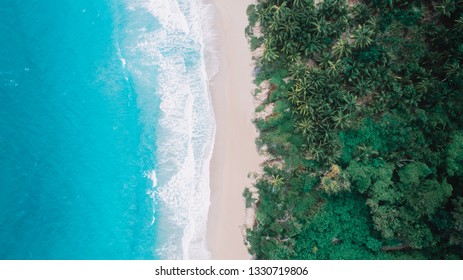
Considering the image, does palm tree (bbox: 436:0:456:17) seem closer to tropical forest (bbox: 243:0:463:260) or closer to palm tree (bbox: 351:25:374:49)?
tropical forest (bbox: 243:0:463:260)

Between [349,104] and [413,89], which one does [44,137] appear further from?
[413,89]

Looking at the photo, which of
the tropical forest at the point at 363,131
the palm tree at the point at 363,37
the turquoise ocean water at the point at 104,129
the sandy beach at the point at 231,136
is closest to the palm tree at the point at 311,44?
the tropical forest at the point at 363,131

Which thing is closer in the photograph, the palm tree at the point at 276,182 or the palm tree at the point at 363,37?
the palm tree at the point at 363,37

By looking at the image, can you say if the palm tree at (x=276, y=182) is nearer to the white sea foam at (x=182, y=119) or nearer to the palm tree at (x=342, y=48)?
the white sea foam at (x=182, y=119)

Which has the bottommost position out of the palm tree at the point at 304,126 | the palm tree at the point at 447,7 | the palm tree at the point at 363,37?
the palm tree at the point at 304,126

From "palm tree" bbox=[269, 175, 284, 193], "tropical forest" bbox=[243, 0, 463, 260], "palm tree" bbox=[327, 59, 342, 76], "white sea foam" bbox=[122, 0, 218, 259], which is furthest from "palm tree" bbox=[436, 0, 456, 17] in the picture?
"white sea foam" bbox=[122, 0, 218, 259]
